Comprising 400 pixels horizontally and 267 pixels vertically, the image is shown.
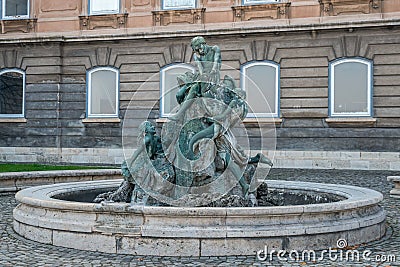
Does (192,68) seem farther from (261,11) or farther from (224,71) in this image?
(261,11)

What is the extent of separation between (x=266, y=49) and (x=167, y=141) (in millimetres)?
13415

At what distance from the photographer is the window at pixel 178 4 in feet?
75.3

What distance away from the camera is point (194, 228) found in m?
6.79

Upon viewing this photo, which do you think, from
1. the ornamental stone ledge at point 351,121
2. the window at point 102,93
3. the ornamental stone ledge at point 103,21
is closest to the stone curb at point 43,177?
the ornamental stone ledge at point 351,121

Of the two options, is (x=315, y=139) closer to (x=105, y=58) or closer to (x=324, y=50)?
(x=324, y=50)

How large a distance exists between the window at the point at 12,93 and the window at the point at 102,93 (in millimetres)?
3036

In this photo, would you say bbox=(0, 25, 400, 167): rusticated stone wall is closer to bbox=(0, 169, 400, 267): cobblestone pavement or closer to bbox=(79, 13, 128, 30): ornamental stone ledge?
bbox=(79, 13, 128, 30): ornamental stone ledge

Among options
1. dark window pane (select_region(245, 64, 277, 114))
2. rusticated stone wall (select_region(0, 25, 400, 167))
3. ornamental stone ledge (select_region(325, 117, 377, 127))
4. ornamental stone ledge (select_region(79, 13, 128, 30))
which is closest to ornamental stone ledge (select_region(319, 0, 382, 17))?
rusticated stone wall (select_region(0, 25, 400, 167))

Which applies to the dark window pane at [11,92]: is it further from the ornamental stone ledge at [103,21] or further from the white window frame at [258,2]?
the white window frame at [258,2]

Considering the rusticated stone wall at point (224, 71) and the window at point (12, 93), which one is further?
the window at point (12, 93)

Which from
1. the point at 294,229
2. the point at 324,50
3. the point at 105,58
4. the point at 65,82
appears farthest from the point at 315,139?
the point at 294,229

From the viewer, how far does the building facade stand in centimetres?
2042

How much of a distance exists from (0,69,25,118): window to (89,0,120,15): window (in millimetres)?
4060

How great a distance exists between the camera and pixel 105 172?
14.0 m
